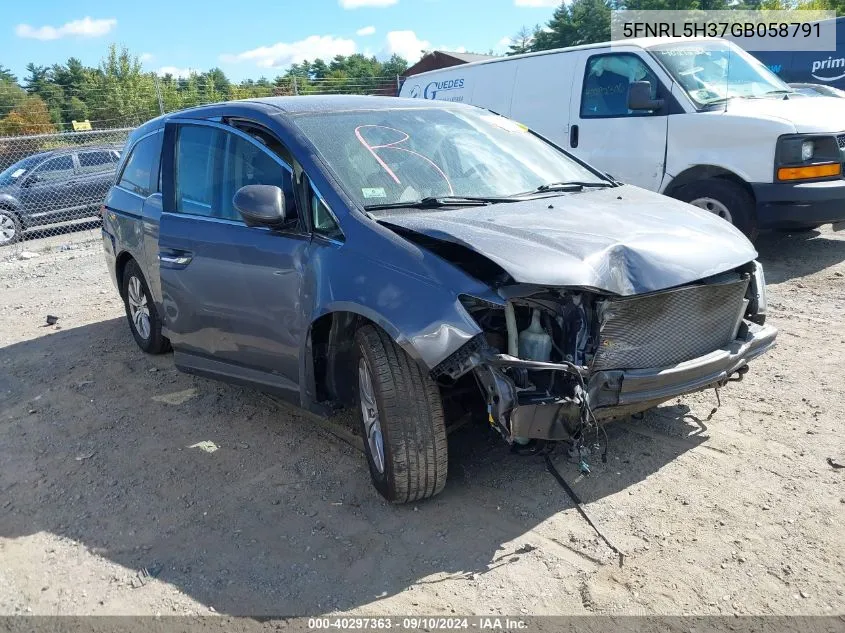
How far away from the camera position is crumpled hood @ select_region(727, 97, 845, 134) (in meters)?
6.55

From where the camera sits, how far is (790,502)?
3197mm

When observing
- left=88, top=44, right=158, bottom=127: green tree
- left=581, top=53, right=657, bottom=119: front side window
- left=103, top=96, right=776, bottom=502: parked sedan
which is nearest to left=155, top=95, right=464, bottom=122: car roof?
left=103, top=96, right=776, bottom=502: parked sedan

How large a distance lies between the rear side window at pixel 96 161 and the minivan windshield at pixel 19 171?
77 centimetres

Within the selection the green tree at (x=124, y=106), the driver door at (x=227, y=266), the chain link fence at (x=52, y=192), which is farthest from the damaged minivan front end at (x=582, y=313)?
the green tree at (x=124, y=106)

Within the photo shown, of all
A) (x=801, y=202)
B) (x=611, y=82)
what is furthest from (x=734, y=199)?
(x=611, y=82)

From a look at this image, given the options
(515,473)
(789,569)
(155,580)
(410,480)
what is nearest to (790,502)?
(789,569)

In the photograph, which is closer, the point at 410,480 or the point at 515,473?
the point at 410,480

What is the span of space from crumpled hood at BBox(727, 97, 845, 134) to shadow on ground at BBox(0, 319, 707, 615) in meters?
3.86

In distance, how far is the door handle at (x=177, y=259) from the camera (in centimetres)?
430

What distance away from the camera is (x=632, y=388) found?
10.1 ft

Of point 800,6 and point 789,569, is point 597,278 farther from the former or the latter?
point 800,6

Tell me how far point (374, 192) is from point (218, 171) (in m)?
1.21

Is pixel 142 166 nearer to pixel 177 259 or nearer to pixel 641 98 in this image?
pixel 177 259

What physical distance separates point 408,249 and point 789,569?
6.45 feet
